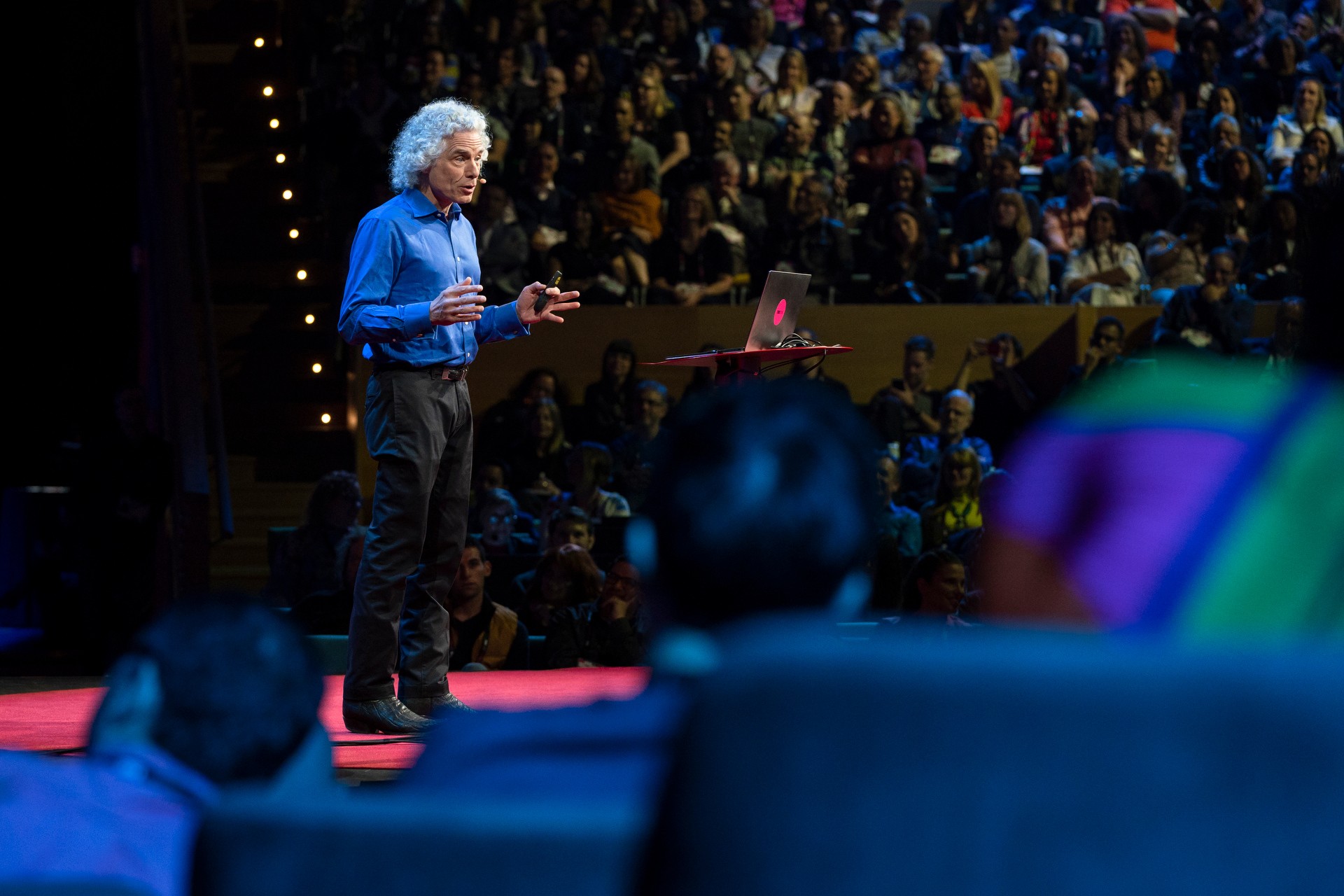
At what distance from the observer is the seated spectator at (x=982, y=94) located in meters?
9.14

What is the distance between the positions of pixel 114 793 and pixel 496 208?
670cm

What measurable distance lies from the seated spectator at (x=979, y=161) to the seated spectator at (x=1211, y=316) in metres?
1.39

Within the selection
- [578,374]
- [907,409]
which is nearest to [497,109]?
[578,374]

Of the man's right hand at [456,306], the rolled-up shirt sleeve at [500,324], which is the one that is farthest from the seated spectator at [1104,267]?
the man's right hand at [456,306]

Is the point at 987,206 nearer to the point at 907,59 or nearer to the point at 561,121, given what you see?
the point at 907,59

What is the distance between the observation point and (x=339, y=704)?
13.7ft

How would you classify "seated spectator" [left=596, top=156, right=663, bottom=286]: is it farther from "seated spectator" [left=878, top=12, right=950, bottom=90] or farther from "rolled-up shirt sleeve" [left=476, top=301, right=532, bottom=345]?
"rolled-up shirt sleeve" [left=476, top=301, right=532, bottom=345]

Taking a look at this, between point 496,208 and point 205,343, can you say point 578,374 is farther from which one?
point 205,343

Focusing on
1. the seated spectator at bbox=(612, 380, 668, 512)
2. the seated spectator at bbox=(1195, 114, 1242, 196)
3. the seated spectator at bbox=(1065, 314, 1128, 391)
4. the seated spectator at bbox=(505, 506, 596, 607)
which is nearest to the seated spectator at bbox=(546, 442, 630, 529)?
the seated spectator at bbox=(612, 380, 668, 512)

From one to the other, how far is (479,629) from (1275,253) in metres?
4.83

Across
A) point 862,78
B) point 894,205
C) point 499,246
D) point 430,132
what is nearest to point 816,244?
point 894,205

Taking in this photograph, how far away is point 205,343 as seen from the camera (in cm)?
696

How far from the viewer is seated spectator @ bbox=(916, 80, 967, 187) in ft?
28.6

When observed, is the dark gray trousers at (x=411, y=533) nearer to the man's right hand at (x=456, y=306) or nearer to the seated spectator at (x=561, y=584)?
the man's right hand at (x=456, y=306)
